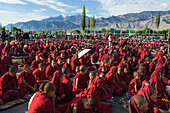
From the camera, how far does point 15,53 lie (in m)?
12.4

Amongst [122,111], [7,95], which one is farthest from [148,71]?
[7,95]

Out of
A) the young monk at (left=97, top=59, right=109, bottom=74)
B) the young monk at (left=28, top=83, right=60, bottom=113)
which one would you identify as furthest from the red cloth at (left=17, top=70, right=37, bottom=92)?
the young monk at (left=28, top=83, right=60, bottom=113)

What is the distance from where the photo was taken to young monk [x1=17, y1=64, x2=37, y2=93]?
507 cm

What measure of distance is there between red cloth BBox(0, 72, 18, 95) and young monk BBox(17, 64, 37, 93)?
0.79ft

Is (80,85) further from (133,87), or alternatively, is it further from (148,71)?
(148,71)

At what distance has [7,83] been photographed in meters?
4.63

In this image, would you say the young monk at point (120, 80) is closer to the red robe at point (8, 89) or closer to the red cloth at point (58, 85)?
the red cloth at point (58, 85)

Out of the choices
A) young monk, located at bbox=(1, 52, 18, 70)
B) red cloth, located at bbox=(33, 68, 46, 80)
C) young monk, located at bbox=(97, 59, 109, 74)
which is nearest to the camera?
red cloth, located at bbox=(33, 68, 46, 80)

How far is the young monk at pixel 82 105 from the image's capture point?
2975mm

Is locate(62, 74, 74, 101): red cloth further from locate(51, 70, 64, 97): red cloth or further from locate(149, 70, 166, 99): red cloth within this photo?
locate(149, 70, 166, 99): red cloth

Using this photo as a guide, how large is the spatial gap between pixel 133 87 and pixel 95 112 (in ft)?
6.40

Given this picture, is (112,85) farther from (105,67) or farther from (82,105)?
(82,105)

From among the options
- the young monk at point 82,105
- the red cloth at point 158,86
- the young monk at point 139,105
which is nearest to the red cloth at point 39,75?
the young monk at point 82,105

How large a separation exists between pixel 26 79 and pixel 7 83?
2.11ft
